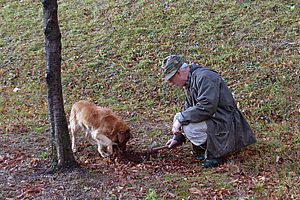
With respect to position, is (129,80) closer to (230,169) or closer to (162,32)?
(162,32)

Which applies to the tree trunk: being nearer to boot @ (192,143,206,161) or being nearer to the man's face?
the man's face

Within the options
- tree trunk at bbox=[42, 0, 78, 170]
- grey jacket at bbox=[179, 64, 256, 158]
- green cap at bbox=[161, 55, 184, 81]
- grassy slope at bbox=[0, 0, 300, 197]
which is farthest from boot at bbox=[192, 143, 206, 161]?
tree trunk at bbox=[42, 0, 78, 170]

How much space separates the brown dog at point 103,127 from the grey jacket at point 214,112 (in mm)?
1035

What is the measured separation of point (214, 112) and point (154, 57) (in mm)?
5692

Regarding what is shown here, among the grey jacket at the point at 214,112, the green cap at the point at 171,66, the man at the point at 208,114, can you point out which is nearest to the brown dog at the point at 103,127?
the man at the point at 208,114

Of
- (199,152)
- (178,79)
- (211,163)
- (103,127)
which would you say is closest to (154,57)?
(103,127)

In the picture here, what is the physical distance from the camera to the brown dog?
6.85m

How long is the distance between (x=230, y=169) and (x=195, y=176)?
1.60ft

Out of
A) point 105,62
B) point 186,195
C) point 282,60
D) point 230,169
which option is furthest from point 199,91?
point 105,62

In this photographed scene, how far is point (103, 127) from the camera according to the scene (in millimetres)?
6910

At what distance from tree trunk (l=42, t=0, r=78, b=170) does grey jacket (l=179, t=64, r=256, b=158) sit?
5.00ft

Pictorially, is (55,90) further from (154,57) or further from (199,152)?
(154,57)

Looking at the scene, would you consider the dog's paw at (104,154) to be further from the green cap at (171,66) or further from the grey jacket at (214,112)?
the green cap at (171,66)

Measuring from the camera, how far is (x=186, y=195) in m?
5.15
